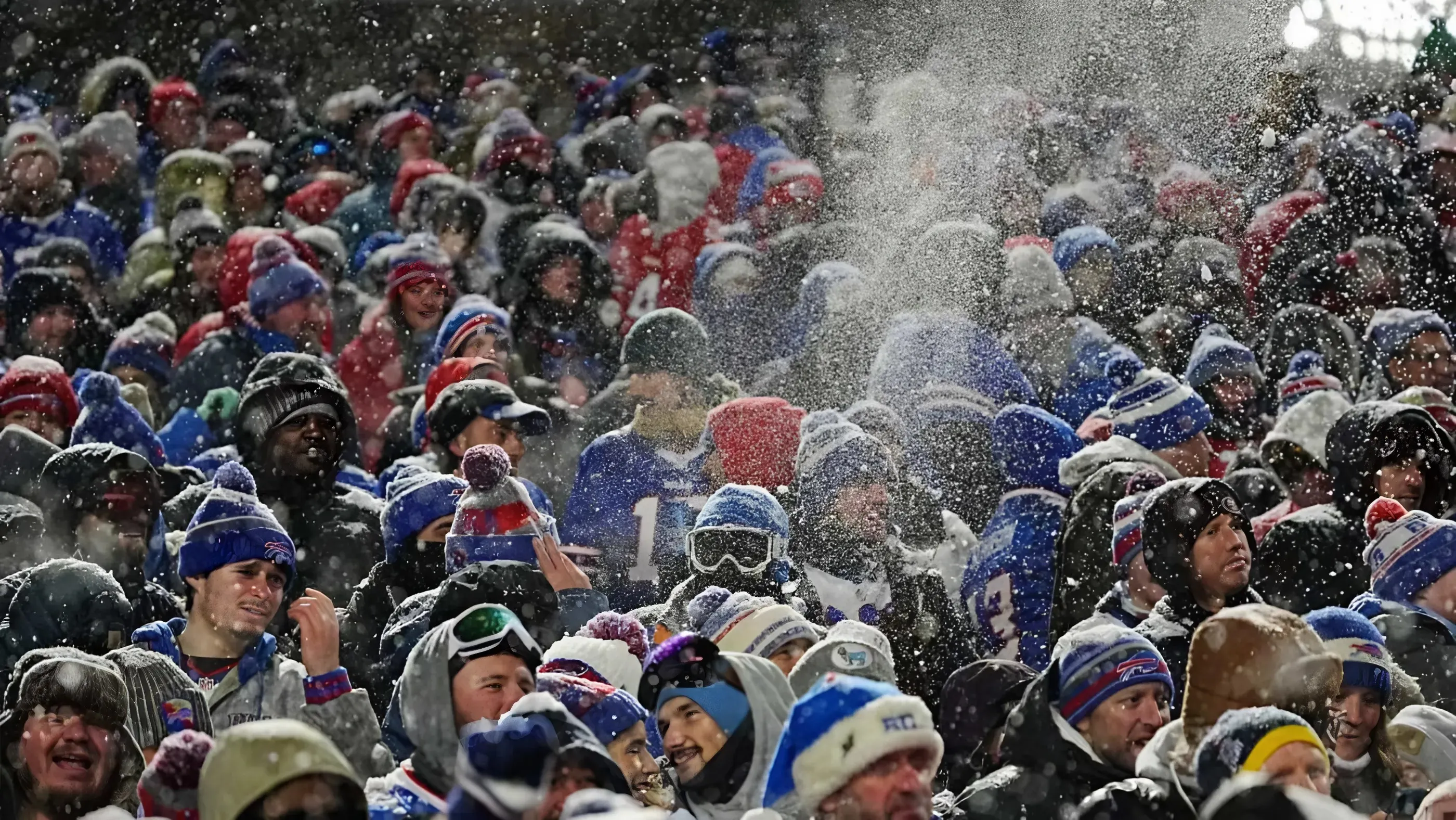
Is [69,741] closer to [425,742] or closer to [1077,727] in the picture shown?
[425,742]

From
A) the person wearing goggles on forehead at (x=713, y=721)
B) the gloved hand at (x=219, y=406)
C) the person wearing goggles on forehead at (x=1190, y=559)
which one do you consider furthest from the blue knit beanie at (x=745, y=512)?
the gloved hand at (x=219, y=406)

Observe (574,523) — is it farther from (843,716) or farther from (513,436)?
(843,716)

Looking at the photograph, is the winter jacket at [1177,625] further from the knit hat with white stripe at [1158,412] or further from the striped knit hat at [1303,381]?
the striped knit hat at [1303,381]

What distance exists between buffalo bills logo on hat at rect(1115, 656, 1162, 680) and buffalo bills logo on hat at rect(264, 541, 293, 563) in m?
2.27

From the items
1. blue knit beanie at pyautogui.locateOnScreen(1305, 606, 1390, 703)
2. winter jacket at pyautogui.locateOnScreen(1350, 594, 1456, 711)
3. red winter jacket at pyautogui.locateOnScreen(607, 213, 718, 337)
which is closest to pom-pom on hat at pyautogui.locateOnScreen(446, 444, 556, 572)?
blue knit beanie at pyautogui.locateOnScreen(1305, 606, 1390, 703)

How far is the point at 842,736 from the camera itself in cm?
440

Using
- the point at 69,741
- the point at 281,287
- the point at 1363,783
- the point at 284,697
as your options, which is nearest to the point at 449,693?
the point at 284,697

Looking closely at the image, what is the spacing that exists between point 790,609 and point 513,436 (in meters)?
1.84

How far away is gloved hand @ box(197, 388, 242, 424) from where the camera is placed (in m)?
8.38

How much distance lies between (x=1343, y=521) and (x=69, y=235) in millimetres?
6683

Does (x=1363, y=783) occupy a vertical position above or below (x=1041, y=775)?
below

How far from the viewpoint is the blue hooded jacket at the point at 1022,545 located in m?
7.18

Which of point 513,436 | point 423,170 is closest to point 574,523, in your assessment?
point 513,436

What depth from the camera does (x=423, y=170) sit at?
451 inches
